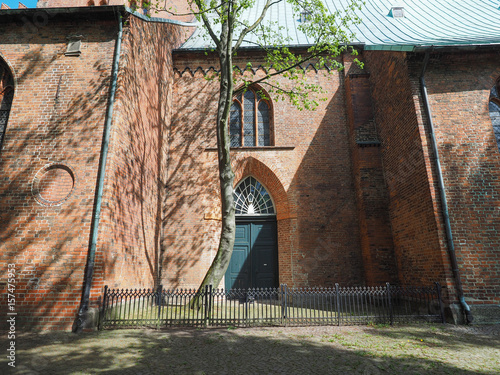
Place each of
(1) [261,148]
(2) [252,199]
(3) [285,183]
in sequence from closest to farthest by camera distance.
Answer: (3) [285,183], (1) [261,148], (2) [252,199]

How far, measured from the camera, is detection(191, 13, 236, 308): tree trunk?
→ 270 inches

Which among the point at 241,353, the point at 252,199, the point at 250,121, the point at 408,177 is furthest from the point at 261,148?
the point at 241,353

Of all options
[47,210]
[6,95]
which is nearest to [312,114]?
[47,210]

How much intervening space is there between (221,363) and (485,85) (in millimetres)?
8984

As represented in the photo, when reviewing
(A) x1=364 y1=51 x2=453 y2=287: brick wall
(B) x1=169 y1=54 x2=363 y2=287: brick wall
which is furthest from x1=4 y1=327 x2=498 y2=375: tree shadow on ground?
(B) x1=169 y1=54 x2=363 y2=287: brick wall

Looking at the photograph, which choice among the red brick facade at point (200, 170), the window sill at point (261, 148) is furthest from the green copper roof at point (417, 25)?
the window sill at point (261, 148)

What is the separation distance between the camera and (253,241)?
10305 millimetres

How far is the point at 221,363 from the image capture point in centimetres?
395

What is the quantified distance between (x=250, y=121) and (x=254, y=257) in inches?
203

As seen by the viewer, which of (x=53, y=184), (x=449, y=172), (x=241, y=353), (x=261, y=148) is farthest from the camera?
(x=261, y=148)

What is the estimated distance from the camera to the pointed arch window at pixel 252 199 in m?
10.6

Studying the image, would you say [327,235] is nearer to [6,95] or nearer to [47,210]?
[47,210]

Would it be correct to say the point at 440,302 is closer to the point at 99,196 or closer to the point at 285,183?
the point at 285,183

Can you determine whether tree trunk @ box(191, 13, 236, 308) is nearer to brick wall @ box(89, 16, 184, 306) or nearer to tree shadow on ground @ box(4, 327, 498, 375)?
tree shadow on ground @ box(4, 327, 498, 375)
